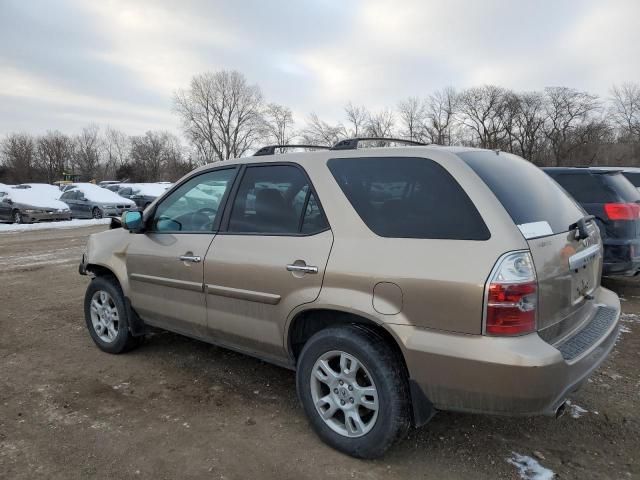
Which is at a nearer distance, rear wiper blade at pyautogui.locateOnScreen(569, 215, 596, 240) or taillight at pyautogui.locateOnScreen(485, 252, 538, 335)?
taillight at pyautogui.locateOnScreen(485, 252, 538, 335)

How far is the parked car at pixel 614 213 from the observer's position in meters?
5.86

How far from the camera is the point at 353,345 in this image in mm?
2643

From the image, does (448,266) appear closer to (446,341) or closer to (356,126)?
(446,341)

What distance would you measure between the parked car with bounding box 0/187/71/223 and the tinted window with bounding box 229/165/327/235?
19064mm

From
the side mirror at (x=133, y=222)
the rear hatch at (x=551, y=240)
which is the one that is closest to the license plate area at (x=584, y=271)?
the rear hatch at (x=551, y=240)

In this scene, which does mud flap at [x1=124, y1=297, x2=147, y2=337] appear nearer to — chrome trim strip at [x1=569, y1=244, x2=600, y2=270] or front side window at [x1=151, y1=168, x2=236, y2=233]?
front side window at [x1=151, y1=168, x2=236, y2=233]

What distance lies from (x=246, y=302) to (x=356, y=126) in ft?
209

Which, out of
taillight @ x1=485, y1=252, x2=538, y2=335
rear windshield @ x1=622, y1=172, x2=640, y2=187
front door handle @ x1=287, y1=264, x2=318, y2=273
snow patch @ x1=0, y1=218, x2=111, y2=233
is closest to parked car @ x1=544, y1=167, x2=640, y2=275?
rear windshield @ x1=622, y1=172, x2=640, y2=187

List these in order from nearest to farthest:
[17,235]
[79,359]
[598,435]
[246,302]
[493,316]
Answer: [493,316], [598,435], [246,302], [79,359], [17,235]

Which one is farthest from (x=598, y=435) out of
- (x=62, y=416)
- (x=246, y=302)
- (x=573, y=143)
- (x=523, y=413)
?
(x=573, y=143)

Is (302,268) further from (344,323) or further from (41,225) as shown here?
(41,225)

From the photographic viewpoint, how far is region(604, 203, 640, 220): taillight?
5.89m

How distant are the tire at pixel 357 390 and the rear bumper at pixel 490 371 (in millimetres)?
158

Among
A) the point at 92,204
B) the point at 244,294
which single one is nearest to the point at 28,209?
the point at 92,204
